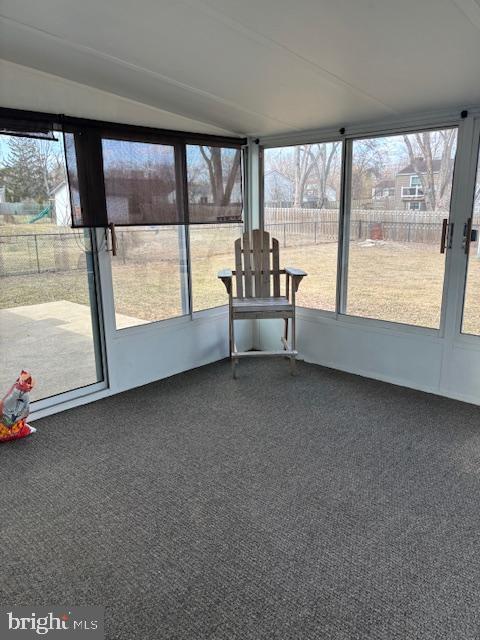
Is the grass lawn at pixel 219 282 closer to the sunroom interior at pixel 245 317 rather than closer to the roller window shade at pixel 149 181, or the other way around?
the sunroom interior at pixel 245 317

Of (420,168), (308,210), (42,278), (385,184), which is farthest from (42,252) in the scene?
(420,168)

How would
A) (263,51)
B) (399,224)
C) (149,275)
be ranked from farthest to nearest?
(149,275)
(399,224)
(263,51)

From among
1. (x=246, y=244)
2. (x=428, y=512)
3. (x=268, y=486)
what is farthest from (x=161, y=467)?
(x=246, y=244)

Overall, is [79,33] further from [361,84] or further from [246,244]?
[246,244]

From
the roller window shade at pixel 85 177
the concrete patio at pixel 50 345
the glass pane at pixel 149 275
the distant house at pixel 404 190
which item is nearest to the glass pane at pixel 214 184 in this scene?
the glass pane at pixel 149 275

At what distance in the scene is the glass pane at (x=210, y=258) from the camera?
3906mm

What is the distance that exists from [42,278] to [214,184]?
161cm

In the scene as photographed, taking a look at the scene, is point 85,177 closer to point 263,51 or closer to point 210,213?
point 210,213

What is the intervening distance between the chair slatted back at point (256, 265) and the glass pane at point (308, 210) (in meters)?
0.30

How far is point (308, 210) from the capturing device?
3938mm

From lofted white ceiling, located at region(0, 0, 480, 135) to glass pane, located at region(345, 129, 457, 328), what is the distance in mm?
290

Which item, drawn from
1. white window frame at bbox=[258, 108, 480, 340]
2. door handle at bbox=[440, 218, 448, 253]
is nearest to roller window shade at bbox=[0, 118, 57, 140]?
white window frame at bbox=[258, 108, 480, 340]

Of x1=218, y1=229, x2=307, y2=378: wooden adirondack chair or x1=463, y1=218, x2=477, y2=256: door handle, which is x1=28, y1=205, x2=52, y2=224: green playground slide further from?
x1=463, y1=218, x2=477, y2=256: door handle

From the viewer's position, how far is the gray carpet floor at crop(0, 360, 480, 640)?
1.60 metres
